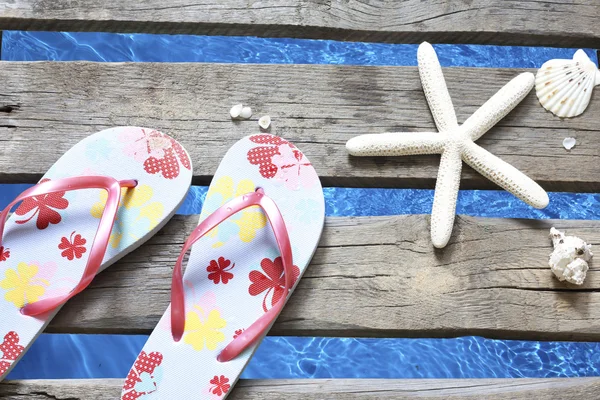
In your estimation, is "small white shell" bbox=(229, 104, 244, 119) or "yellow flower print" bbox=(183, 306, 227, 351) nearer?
"yellow flower print" bbox=(183, 306, 227, 351)

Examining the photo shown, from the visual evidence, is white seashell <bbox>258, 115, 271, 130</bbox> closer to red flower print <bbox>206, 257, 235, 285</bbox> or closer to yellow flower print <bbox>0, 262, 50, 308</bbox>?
red flower print <bbox>206, 257, 235, 285</bbox>

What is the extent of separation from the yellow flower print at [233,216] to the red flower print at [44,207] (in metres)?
0.21

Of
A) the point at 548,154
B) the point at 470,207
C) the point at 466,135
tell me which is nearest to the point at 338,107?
the point at 466,135

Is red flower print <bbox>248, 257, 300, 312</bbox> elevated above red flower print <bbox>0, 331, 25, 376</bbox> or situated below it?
above

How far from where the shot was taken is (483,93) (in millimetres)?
955

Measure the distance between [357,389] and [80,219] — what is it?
473 mm

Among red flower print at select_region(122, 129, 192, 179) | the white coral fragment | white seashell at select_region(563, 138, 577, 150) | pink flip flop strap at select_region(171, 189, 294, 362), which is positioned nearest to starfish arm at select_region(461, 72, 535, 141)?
white seashell at select_region(563, 138, 577, 150)

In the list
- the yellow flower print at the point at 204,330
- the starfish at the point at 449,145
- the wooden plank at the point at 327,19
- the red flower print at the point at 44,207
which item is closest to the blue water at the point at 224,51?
the wooden plank at the point at 327,19

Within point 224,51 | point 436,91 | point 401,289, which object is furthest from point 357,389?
point 224,51

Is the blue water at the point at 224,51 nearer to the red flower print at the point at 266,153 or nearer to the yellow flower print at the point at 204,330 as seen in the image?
the red flower print at the point at 266,153

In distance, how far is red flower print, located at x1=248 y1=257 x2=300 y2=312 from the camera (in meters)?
0.84

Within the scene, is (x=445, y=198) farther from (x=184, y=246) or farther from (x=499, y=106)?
(x=184, y=246)

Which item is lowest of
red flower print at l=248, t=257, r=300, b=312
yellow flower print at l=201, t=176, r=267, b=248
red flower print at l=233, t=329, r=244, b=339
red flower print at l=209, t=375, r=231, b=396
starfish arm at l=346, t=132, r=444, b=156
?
red flower print at l=209, t=375, r=231, b=396

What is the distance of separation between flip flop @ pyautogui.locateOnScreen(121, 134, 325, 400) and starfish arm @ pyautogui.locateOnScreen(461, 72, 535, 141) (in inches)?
9.9
